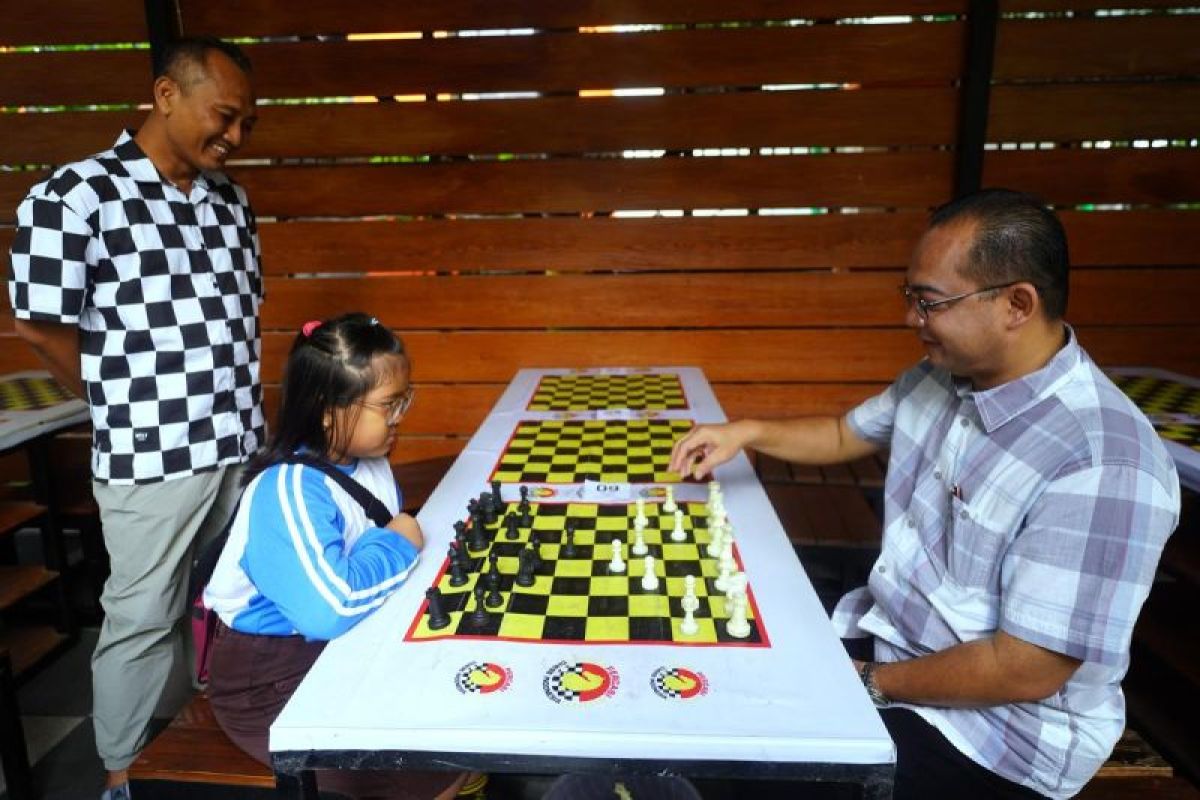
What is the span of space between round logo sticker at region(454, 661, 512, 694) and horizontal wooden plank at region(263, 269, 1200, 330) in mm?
3219

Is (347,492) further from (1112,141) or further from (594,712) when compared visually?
(1112,141)

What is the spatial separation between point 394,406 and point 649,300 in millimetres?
2694

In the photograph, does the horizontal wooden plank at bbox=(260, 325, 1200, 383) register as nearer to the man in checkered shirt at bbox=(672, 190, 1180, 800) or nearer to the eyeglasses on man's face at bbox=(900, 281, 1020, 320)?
the man in checkered shirt at bbox=(672, 190, 1180, 800)

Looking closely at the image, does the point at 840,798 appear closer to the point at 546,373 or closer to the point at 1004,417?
the point at 1004,417

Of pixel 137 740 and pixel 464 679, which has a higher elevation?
pixel 464 679

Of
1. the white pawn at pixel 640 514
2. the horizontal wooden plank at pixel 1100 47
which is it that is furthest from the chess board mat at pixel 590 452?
the horizontal wooden plank at pixel 1100 47

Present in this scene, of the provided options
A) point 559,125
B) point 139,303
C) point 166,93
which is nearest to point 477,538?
point 139,303

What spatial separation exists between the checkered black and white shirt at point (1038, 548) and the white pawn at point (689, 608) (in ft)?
2.01

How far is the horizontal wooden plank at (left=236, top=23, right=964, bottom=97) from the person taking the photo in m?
3.93

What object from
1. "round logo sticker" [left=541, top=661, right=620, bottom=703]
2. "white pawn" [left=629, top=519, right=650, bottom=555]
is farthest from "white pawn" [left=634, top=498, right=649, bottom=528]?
"round logo sticker" [left=541, top=661, right=620, bottom=703]

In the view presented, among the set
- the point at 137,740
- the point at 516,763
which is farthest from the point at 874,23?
the point at 137,740

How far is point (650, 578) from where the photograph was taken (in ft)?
5.32

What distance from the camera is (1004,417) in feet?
5.31

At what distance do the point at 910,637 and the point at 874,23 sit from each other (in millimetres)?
3412
